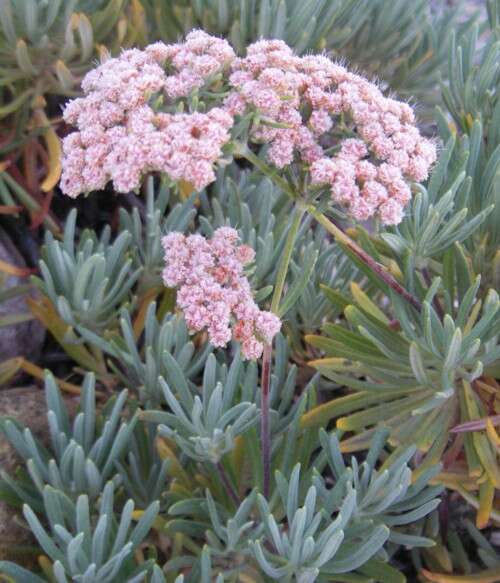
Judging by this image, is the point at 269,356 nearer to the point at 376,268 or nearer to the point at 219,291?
the point at 219,291

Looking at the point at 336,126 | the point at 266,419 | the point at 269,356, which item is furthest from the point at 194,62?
the point at 266,419

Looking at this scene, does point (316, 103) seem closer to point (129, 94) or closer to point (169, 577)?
point (129, 94)

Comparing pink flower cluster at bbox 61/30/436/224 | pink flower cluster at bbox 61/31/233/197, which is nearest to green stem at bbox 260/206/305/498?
pink flower cluster at bbox 61/30/436/224

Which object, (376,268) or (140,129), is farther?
(376,268)

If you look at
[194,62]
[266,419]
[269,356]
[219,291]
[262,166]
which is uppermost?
[194,62]

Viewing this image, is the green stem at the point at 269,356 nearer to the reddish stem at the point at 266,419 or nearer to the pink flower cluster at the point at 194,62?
the reddish stem at the point at 266,419

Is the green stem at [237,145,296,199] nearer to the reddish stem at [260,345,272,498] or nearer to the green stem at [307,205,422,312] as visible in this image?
the green stem at [307,205,422,312]

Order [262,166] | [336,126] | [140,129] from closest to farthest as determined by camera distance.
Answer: [140,129]
[262,166]
[336,126]
